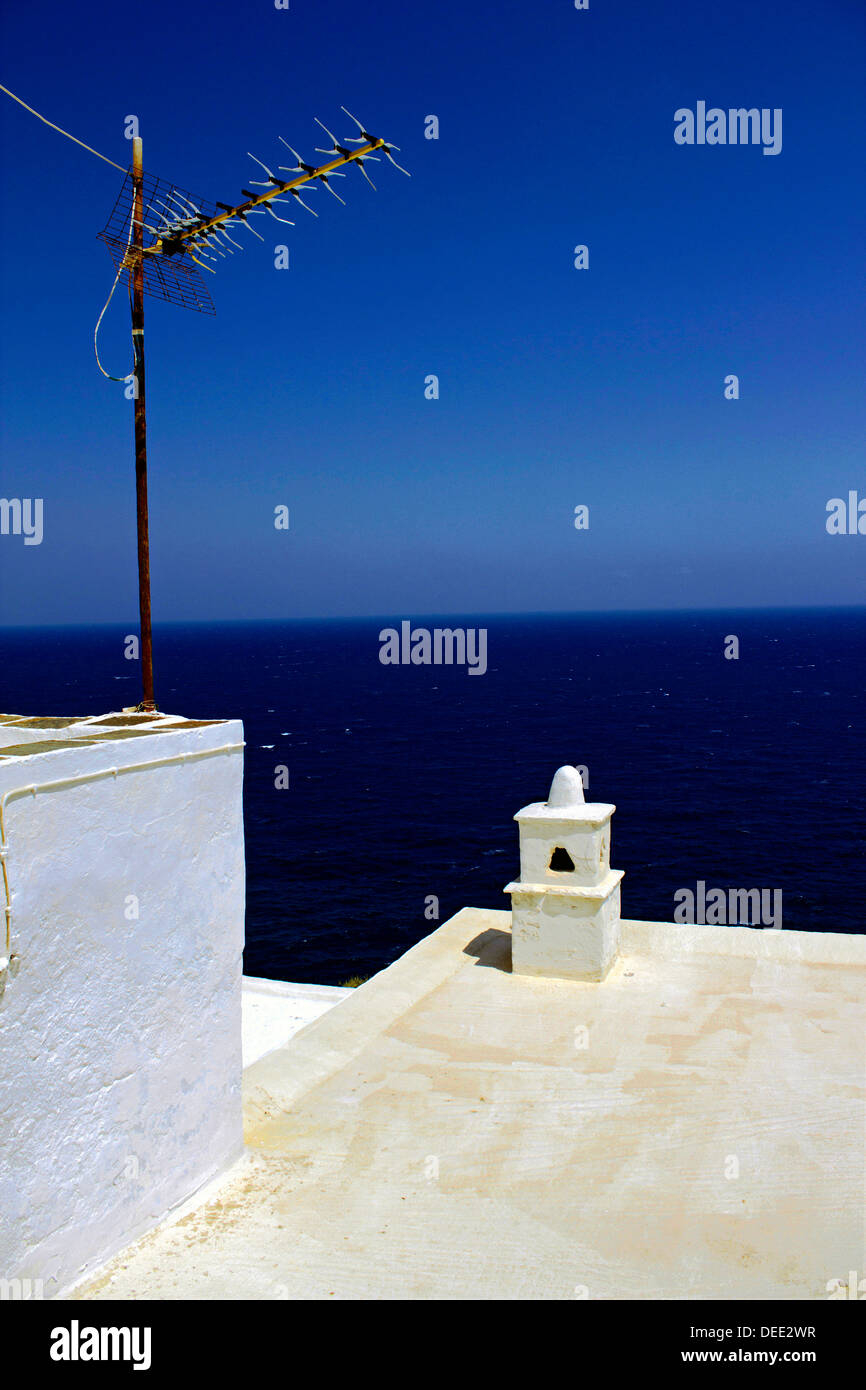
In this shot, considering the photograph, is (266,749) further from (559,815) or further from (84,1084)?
(84,1084)

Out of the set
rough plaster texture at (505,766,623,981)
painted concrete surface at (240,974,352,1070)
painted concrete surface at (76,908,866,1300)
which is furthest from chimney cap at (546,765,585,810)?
painted concrete surface at (240,974,352,1070)

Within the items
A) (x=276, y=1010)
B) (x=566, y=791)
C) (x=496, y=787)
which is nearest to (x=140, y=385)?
(x=566, y=791)

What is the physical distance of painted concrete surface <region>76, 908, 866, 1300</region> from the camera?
7555mm

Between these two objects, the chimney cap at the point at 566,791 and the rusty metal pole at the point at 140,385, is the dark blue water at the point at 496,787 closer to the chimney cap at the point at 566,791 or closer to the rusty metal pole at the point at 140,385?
→ the chimney cap at the point at 566,791

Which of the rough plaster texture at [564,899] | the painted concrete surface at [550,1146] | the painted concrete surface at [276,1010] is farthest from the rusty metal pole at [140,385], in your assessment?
the painted concrete surface at [276,1010]

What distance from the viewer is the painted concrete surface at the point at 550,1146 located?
7.55 m

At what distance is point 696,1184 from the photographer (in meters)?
8.82

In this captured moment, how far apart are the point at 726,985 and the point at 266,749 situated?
5989 cm

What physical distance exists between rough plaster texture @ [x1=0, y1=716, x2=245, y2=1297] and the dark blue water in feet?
76.0

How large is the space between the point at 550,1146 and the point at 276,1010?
816 centimetres

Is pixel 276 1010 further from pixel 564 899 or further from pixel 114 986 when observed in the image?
pixel 114 986

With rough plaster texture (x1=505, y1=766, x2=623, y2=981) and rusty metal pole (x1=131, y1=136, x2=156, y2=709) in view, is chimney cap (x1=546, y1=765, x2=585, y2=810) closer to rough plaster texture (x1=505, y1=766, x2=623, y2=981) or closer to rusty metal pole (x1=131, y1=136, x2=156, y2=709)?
rough plaster texture (x1=505, y1=766, x2=623, y2=981)

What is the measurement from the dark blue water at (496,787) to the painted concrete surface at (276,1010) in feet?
43.6

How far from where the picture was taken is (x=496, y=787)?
5534cm
